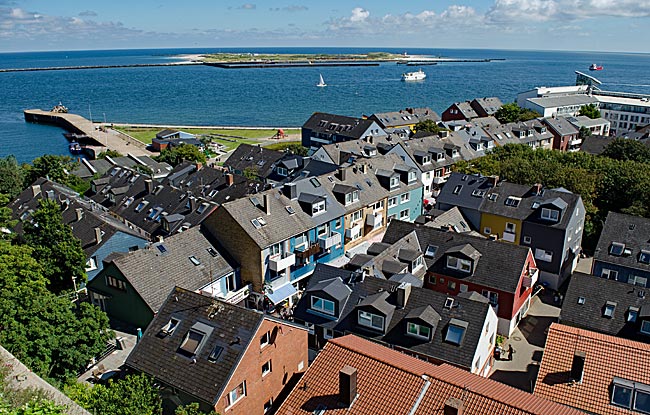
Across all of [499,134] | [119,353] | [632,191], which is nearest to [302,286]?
[119,353]

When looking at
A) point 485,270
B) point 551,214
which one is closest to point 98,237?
point 485,270

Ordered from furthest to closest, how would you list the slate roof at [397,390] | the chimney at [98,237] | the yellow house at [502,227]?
1. the yellow house at [502,227]
2. the chimney at [98,237]
3. the slate roof at [397,390]

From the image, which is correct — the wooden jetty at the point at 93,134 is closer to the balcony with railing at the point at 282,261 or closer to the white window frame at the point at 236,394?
the balcony with railing at the point at 282,261

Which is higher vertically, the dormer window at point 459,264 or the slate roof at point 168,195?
the slate roof at point 168,195

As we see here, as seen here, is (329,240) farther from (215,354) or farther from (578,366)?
(578,366)

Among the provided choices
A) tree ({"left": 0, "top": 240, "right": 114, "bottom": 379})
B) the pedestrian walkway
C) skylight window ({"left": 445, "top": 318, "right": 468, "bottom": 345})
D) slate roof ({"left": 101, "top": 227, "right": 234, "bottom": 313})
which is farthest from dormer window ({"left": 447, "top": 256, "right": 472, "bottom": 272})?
tree ({"left": 0, "top": 240, "right": 114, "bottom": 379})

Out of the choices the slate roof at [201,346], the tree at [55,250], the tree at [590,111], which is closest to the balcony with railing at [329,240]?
the tree at [55,250]

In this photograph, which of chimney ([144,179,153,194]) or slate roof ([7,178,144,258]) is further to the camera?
chimney ([144,179,153,194])

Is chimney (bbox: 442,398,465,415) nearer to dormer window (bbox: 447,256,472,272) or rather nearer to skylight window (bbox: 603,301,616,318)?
skylight window (bbox: 603,301,616,318)
